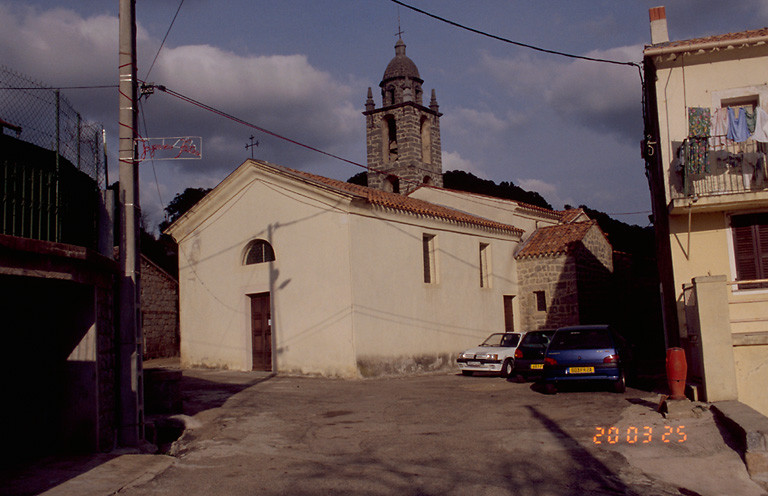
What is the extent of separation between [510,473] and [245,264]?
14851mm

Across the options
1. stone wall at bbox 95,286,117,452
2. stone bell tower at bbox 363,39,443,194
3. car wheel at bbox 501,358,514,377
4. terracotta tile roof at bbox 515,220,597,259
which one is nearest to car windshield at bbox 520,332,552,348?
car wheel at bbox 501,358,514,377

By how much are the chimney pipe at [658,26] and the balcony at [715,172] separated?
317 centimetres

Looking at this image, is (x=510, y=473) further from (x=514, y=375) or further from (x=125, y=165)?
(x=514, y=375)

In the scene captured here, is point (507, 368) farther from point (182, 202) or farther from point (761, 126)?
point (182, 202)

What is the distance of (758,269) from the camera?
13.7 meters

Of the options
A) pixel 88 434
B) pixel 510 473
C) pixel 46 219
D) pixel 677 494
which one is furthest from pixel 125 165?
pixel 677 494

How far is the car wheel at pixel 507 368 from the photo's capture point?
18.3 m

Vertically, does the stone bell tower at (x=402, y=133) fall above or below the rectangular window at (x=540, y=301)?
above

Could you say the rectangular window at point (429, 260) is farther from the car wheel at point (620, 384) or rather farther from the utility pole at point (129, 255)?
the utility pole at point (129, 255)

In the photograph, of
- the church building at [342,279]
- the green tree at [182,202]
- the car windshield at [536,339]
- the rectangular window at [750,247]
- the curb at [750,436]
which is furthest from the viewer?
the green tree at [182,202]

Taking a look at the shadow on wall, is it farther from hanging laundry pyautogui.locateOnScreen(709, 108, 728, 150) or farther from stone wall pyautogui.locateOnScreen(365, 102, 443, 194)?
stone wall pyautogui.locateOnScreen(365, 102, 443, 194)

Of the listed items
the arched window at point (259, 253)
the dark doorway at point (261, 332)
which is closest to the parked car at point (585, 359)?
the dark doorway at point (261, 332)

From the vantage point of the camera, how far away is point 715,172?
1415 cm

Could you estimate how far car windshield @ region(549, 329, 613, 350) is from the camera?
13953mm
